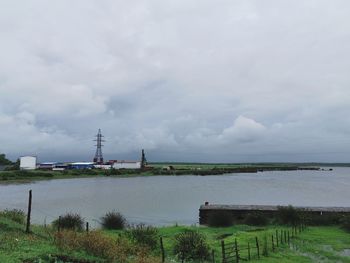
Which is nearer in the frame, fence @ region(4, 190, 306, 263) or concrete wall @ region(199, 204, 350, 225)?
fence @ region(4, 190, 306, 263)

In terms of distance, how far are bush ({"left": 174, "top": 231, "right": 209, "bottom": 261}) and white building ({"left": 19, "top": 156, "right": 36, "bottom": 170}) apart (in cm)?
13142

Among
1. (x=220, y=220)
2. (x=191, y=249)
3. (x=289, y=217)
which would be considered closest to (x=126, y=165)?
(x=220, y=220)

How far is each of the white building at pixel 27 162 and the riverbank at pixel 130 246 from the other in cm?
12397

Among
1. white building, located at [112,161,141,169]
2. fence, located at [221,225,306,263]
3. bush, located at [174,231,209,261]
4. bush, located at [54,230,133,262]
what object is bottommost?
fence, located at [221,225,306,263]

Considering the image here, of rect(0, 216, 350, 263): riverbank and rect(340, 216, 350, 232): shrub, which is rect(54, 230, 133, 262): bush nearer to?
rect(0, 216, 350, 263): riverbank

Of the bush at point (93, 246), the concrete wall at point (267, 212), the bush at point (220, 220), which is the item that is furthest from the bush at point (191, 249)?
the concrete wall at point (267, 212)

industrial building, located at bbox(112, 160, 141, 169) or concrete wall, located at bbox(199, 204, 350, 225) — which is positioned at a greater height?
industrial building, located at bbox(112, 160, 141, 169)

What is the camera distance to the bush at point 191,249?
704 inches

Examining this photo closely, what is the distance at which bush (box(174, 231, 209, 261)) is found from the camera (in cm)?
1789

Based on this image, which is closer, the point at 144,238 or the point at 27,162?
the point at 144,238

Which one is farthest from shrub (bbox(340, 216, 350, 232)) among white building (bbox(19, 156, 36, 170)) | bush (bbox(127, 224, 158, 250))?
white building (bbox(19, 156, 36, 170))

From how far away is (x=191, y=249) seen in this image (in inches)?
716

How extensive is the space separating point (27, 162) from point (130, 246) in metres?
135

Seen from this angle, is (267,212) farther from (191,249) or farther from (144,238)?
(191,249)
